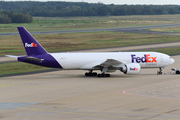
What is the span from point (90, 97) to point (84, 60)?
1564 centimetres

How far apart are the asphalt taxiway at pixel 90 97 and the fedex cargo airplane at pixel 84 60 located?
5.64ft

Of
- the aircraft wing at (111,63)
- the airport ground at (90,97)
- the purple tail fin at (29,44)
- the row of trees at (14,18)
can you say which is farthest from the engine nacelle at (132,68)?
the row of trees at (14,18)

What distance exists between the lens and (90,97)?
3294 centimetres

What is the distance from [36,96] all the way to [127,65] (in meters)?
18.0

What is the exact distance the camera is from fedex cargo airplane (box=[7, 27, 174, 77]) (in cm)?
4700

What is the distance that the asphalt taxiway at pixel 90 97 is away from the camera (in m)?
25.7

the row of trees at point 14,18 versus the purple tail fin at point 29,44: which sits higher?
the row of trees at point 14,18

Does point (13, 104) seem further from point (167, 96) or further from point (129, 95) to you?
point (167, 96)

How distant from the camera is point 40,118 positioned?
2466 cm

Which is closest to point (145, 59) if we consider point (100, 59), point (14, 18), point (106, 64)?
point (106, 64)

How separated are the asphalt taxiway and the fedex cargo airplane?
5.64ft

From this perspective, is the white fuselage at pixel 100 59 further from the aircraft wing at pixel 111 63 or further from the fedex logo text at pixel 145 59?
the aircraft wing at pixel 111 63

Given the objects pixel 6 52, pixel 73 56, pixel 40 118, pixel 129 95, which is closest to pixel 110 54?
pixel 73 56

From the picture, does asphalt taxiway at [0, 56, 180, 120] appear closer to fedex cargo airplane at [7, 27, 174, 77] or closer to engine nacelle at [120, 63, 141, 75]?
engine nacelle at [120, 63, 141, 75]
